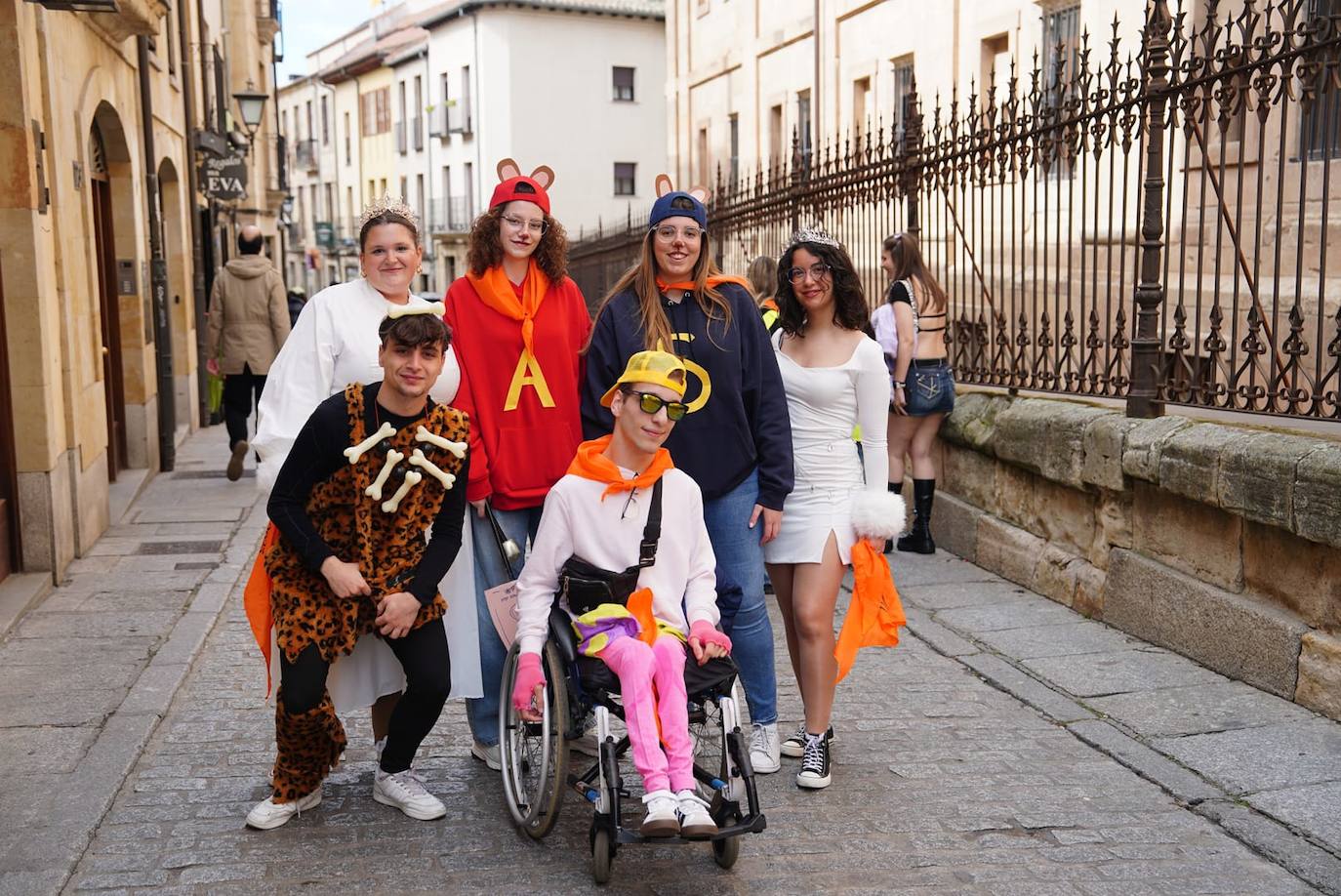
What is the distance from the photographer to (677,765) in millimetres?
3883

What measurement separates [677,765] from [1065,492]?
411 cm

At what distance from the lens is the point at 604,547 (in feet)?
14.1

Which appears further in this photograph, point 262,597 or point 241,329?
point 241,329

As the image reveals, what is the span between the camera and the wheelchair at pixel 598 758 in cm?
390

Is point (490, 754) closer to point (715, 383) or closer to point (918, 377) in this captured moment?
point (715, 383)

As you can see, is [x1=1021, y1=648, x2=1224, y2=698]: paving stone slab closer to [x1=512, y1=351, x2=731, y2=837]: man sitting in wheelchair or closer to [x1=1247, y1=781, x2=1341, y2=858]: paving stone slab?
[x1=1247, y1=781, x2=1341, y2=858]: paving stone slab

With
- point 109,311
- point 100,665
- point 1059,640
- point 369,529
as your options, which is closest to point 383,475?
point 369,529

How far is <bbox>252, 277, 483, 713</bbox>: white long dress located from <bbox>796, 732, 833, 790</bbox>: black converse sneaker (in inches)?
48.6

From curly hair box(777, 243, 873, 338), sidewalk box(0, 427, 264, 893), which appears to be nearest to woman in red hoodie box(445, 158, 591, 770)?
curly hair box(777, 243, 873, 338)

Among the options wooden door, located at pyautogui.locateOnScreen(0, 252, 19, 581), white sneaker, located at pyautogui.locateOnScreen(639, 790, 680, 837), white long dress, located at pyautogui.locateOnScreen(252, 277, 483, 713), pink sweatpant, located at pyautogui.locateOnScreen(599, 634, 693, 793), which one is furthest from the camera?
wooden door, located at pyautogui.locateOnScreen(0, 252, 19, 581)

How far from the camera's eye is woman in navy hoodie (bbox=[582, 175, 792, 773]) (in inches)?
186

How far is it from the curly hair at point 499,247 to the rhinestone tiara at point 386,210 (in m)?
0.21

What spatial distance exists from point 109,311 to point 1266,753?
9.93 metres

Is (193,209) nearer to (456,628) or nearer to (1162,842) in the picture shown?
(456,628)
